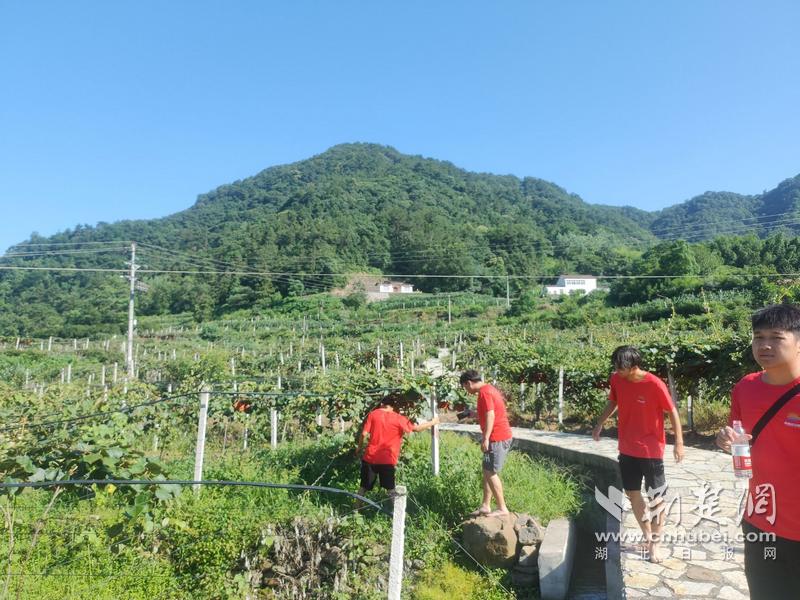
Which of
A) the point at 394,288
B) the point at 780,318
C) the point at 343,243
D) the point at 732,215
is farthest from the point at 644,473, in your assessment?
the point at 732,215

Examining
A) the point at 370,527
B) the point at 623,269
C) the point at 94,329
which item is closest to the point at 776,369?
the point at 370,527

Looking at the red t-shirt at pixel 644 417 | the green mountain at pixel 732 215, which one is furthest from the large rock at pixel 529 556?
the green mountain at pixel 732 215

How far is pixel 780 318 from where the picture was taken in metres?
2.03

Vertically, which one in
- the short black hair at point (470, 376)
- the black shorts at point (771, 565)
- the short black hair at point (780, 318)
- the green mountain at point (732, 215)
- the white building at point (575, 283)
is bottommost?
the black shorts at point (771, 565)

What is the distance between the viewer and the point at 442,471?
5199 mm

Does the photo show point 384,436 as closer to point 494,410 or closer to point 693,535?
point 494,410

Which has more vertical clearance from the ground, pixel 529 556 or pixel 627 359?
pixel 627 359

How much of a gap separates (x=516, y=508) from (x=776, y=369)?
2981 millimetres

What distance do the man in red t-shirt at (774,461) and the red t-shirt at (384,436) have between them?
2900mm

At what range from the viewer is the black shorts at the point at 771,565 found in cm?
186

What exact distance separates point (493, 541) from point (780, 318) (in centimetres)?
281

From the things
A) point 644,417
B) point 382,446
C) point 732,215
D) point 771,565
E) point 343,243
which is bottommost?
point 382,446

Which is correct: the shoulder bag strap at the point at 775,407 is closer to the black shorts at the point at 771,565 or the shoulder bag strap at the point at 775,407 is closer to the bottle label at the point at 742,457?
the bottle label at the point at 742,457

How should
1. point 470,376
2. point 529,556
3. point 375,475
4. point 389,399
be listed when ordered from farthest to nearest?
1. point 389,399
2. point 375,475
3. point 470,376
4. point 529,556
